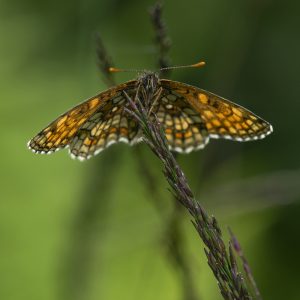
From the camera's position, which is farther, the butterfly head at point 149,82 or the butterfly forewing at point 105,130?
the butterfly forewing at point 105,130

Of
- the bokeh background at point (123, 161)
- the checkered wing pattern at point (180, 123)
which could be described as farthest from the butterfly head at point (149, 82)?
the bokeh background at point (123, 161)

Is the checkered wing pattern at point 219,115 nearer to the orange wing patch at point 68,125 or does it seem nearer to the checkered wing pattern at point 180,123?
the checkered wing pattern at point 180,123

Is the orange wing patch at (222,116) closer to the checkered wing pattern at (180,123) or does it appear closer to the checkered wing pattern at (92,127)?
the checkered wing pattern at (180,123)

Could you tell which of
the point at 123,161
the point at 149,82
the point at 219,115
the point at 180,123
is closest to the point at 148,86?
the point at 149,82

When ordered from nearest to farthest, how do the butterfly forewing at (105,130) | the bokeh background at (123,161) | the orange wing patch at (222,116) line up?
1. the orange wing patch at (222,116)
2. the butterfly forewing at (105,130)
3. the bokeh background at (123,161)

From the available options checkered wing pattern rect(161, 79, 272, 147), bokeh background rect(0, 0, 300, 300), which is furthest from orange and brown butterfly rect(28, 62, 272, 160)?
bokeh background rect(0, 0, 300, 300)

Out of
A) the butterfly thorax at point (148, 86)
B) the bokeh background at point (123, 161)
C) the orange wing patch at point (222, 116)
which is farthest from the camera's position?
the bokeh background at point (123, 161)
